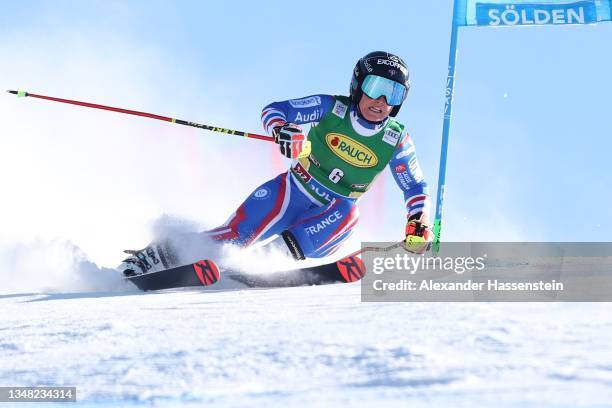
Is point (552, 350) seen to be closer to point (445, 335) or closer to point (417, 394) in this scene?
point (445, 335)

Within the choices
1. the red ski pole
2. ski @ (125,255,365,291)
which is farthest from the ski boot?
the red ski pole

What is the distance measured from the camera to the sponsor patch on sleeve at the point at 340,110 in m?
6.18

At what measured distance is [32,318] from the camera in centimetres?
373

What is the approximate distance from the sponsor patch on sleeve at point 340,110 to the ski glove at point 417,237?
1147 mm

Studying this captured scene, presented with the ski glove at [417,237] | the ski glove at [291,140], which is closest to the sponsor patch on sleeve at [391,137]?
the ski glove at [417,237]

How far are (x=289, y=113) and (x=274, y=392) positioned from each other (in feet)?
14.2

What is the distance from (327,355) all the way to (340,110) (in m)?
4.06

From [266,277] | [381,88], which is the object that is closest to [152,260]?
[266,277]

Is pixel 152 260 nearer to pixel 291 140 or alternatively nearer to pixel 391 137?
pixel 291 140

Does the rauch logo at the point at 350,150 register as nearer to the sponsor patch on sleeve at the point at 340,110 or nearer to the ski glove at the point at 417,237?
the sponsor patch on sleeve at the point at 340,110

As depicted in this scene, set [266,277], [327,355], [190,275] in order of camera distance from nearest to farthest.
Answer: [327,355]
[190,275]
[266,277]

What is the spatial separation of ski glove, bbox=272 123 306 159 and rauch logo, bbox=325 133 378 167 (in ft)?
1.70

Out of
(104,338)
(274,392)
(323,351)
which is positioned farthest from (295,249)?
(274,392)

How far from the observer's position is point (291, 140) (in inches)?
223
